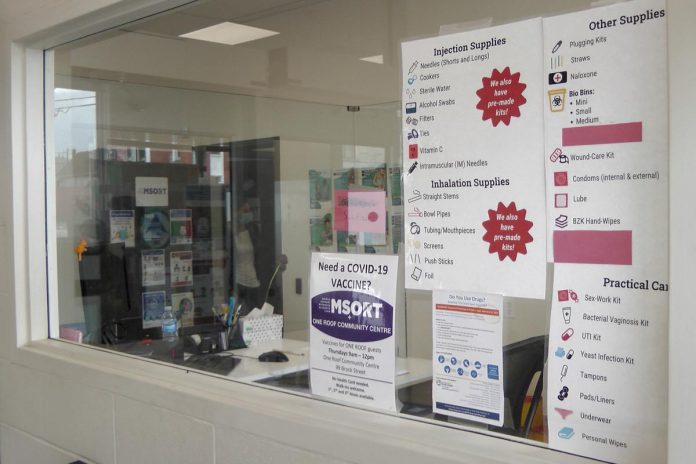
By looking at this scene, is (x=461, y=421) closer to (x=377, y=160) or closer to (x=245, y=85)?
(x=377, y=160)

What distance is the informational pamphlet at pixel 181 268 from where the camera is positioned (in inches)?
118

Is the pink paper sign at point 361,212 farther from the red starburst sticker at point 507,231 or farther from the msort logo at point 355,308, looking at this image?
the red starburst sticker at point 507,231

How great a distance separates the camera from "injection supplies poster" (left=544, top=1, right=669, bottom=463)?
1.19 meters

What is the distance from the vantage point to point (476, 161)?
1.43 metres

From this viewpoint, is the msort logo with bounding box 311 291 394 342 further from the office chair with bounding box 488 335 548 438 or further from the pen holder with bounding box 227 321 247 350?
the pen holder with bounding box 227 321 247 350

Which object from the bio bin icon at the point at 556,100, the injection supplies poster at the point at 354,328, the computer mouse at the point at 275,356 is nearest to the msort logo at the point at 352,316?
the injection supplies poster at the point at 354,328

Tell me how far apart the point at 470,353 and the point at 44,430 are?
1.85 meters

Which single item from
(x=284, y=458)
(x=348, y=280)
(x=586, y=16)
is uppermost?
(x=586, y=16)

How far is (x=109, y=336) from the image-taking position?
2666mm

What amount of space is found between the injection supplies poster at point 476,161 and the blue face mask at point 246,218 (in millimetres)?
1586

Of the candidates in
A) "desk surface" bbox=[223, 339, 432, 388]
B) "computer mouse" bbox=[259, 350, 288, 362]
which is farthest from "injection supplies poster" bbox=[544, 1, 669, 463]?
"computer mouse" bbox=[259, 350, 288, 362]

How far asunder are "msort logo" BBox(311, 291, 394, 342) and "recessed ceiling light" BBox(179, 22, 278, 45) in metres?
1.55

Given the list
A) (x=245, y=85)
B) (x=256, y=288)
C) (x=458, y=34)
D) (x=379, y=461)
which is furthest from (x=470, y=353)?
(x=245, y=85)

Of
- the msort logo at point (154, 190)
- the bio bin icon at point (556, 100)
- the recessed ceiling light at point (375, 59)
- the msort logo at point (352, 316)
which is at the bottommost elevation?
the msort logo at point (352, 316)
